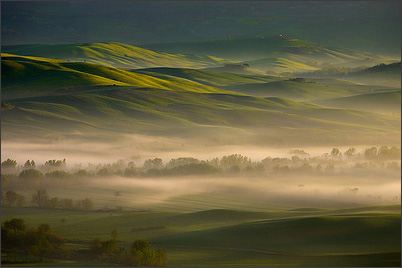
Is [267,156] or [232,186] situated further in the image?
[267,156]

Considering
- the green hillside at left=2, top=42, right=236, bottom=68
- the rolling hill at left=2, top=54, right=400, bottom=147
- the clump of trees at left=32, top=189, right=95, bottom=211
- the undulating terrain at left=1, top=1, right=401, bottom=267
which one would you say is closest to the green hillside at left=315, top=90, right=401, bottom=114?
the undulating terrain at left=1, top=1, right=401, bottom=267

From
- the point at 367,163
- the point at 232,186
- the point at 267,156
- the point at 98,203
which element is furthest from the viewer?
the point at 267,156

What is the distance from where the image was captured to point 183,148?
1683 inches

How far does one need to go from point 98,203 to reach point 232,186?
20.3 ft

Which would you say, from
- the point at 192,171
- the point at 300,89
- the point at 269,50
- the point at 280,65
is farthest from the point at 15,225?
the point at 269,50

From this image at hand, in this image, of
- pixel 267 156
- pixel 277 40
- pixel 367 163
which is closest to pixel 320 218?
pixel 367 163

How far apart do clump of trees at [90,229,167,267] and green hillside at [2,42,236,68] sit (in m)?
82.8

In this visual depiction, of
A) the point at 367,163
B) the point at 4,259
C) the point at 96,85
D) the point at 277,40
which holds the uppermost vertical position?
the point at 277,40

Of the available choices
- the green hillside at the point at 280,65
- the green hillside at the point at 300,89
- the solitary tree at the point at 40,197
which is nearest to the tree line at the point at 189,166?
the solitary tree at the point at 40,197

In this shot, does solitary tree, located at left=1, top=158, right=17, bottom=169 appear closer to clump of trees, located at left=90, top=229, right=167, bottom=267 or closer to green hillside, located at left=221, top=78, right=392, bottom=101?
clump of trees, located at left=90, top=229, right=167, bottom=267

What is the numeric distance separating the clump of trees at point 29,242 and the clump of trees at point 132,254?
1084mm

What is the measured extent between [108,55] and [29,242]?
93193mm

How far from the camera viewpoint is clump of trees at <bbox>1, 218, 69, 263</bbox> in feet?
68.6

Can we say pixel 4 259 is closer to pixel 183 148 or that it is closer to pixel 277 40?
pixel 183 148
